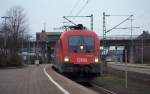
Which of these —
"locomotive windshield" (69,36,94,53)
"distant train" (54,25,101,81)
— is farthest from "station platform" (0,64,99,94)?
"locomotive windshield" (69,36,94,53)

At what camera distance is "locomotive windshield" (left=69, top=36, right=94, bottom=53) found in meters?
30.8

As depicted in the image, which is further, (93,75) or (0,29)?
(0,29)

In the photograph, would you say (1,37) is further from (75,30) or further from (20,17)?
(75,30)

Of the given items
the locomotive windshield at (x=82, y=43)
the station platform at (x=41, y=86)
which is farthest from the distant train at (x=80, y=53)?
the station platform at (x=41, y=86)

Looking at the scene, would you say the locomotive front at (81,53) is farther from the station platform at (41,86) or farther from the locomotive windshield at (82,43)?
the station platform at (41,86)

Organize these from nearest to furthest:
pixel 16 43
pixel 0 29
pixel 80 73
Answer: pixel 80 73 → pixel 16 43 → pixel 0 29

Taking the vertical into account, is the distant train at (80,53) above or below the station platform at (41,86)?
above

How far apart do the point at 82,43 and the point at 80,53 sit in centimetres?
89

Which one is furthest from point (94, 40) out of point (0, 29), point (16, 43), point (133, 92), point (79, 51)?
point (0, 29)

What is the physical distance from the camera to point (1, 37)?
3497 inches

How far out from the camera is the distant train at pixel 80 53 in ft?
98.7

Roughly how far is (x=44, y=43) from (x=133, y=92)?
332 feet

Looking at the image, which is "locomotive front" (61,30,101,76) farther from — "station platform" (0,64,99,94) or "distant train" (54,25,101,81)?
"station platform" (0,64,99,94)

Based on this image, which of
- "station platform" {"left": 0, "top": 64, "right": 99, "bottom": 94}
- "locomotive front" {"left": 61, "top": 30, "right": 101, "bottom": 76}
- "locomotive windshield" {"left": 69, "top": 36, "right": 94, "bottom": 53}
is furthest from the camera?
"locomotive windshield" {"left": 69, "top": 36, "right": 94, "bottom": 53}
